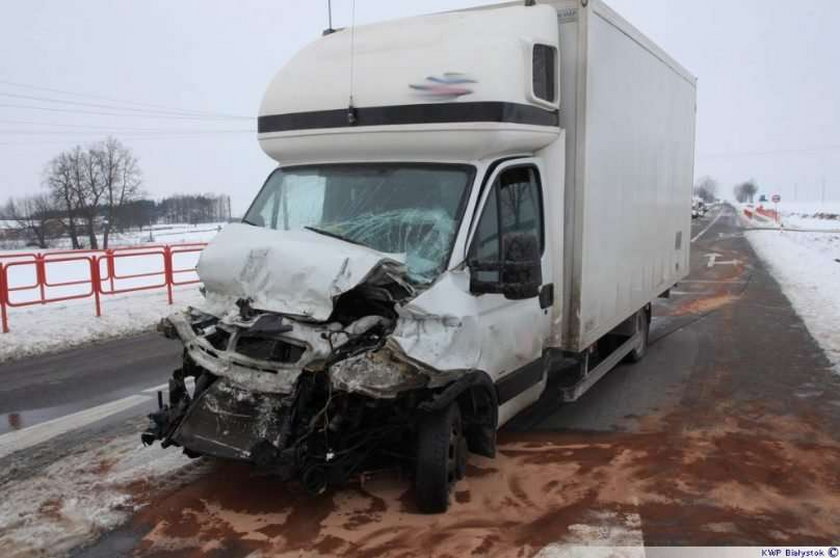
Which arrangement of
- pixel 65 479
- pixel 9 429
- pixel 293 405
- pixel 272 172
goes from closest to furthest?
1. pixel 293 405
2. pixel 65 479
3. pixel 272 172
4. pixel 9 429

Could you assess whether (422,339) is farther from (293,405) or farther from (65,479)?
(65,479)

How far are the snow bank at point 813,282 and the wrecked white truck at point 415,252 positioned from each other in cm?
514

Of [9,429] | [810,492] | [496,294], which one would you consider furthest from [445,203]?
[9,429]

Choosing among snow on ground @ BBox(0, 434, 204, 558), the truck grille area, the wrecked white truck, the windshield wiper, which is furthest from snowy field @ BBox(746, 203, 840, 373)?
snow on ground @ BBox(0, 434, 204, 558)

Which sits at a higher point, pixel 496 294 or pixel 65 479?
pixel 496 294

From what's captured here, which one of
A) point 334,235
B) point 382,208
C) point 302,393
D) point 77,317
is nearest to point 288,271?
point 334,235

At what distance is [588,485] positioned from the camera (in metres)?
5.20

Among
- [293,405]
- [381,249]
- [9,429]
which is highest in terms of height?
[381,249]

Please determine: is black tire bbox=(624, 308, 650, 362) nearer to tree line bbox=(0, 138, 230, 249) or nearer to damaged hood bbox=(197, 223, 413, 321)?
damaged hood bbox=(197, 223, 413, 321)

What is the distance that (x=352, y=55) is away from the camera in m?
5.61

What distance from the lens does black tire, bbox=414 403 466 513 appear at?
4.50 metres

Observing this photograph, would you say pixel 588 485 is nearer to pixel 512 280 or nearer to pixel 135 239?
pixel 512 280

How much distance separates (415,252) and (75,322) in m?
9.59

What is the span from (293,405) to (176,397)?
3.80 ft
